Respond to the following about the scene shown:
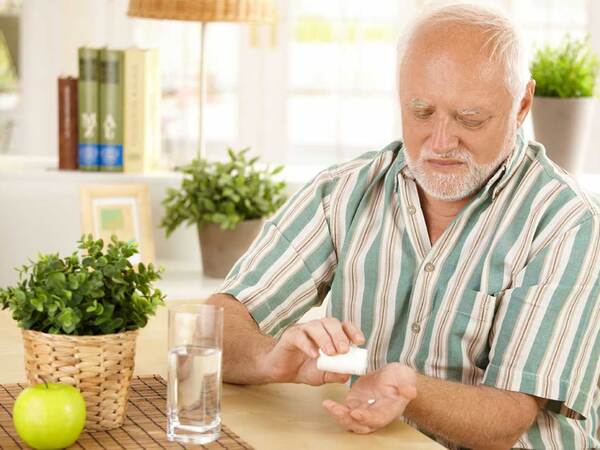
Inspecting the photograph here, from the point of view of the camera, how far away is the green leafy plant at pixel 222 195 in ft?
9.98

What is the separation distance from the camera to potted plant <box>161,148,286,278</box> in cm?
305

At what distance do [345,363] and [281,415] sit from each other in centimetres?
15

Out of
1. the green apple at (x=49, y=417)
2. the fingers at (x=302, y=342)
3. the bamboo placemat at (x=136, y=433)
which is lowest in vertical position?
the bamboo placemat at (x=136, y=433)

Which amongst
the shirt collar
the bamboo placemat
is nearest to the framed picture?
the shirt collar

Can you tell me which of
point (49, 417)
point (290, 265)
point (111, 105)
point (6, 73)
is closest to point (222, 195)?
point (111, 105)

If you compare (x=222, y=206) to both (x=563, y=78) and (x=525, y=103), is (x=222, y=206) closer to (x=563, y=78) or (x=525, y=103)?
(x=563, y=78)

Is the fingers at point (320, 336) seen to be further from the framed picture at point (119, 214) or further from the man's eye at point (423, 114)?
the framed picture at point (119, 214)

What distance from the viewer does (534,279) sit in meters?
1.83

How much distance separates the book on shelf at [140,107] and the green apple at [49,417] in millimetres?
1838

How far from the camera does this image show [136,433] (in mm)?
1498

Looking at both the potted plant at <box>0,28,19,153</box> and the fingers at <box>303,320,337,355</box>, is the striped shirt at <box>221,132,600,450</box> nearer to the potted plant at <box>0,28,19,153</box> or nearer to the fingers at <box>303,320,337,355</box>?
the fingers at <box>303,320,337,355</box>

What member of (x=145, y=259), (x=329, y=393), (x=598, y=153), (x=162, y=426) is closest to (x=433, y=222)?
(x=329, y=393)

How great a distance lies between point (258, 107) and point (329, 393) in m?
3.66

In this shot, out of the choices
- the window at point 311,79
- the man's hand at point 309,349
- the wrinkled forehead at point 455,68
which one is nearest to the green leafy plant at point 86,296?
the man's hand at point 309,349
